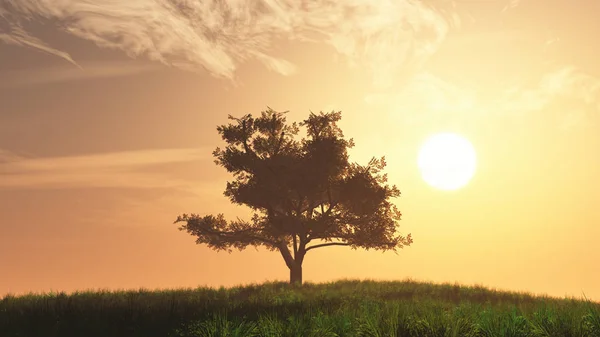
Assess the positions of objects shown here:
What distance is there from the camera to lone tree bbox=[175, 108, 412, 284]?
35.6 m

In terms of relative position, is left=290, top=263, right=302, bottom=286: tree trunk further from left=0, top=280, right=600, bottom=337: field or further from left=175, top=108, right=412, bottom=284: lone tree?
left=0, top=280, right=600, bottom=337: field

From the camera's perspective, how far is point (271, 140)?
37156mm

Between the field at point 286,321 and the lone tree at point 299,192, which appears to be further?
the lone tree at point 299,192

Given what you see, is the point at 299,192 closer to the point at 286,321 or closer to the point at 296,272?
the point at 296,272

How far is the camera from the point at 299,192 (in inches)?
1405

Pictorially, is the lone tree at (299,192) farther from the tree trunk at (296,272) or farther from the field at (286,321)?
the field at (286,321)

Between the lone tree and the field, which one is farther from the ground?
the lone tree

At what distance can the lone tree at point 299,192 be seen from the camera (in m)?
35.6

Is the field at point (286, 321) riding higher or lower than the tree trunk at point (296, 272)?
lower

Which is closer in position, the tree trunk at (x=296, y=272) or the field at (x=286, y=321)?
the field at (x=286, y=321)

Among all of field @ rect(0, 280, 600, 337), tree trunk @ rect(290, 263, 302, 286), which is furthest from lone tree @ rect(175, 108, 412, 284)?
field @ rect(0, 280, 600, 337)

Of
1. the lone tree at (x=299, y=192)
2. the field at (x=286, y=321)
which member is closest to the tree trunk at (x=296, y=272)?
the lone tree at (x=299, y=192)

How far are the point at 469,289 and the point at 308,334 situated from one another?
2151 cm

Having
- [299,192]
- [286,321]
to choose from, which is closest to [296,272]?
[299,192]
